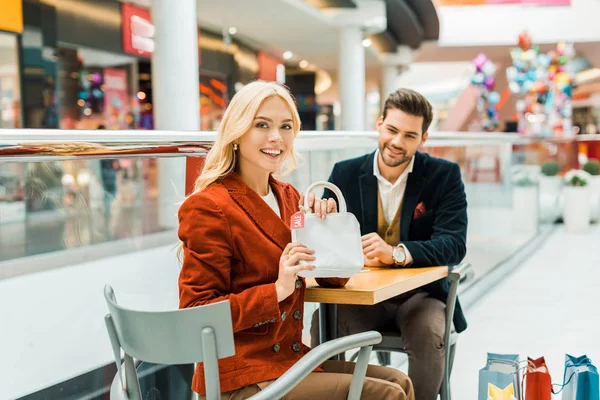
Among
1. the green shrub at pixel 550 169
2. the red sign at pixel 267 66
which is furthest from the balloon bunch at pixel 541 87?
the red sign at pixel 267 66

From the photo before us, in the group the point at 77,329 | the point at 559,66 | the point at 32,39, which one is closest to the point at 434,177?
the point at 77,329

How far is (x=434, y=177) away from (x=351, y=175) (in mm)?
325

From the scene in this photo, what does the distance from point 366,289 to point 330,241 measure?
0.19 m

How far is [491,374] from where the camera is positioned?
2467 mm

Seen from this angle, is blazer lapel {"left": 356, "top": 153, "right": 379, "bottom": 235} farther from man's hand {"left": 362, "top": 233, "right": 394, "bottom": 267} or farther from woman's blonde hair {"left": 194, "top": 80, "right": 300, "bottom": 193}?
woman's blonde hair {"left": 194, "top": 80, "right": 300, "bottom": 193}

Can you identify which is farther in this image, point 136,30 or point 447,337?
point 136,30

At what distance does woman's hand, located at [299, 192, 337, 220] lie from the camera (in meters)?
1.86

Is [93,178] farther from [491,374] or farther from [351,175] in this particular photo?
[491,374]

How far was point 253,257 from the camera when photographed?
68.9 inches

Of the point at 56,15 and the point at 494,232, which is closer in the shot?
the point at 494,232

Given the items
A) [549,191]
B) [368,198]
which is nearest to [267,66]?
[549,191]

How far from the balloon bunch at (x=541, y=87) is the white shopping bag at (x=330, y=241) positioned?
11.2 m

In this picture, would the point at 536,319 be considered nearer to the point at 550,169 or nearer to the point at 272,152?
the point at 272,152

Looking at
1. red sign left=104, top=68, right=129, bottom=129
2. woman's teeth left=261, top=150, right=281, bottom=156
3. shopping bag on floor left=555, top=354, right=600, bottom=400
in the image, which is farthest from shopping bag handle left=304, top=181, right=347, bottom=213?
red sign left=104, top=68, right=129, bottom=129
